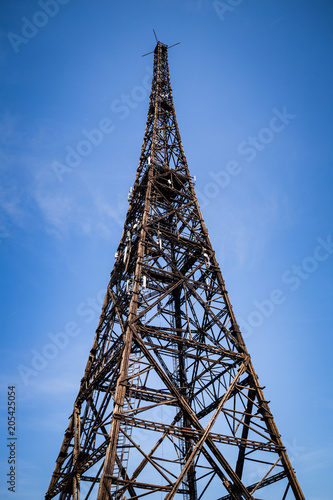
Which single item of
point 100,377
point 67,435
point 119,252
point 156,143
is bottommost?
point 67,435

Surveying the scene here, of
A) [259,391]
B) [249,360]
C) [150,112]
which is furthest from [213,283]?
[150,112]

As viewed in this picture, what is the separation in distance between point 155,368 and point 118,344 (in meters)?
3.88

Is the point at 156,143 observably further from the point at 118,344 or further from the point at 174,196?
the point at 118,344

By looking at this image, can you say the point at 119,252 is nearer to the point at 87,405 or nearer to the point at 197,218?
the point at 197,218

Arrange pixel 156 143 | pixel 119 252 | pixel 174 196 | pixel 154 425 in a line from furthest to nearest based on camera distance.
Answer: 1. pixel 156 143
2. pixel 174 196
3. pixel 119 252
4. pixel 154 425

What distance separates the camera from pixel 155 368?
12.1 m

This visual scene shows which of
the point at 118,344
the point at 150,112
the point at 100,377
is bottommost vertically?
the point at 100,377

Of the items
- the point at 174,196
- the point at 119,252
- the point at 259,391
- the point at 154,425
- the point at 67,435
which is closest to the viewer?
the point at 154,425

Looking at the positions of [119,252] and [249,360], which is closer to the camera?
[249,360]

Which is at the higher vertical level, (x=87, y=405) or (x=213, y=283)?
(x=213, y=283)

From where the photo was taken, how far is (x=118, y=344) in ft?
51.0

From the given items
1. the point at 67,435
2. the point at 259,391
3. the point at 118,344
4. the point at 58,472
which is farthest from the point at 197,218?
the point at 58,472

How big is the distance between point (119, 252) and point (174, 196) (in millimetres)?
5619

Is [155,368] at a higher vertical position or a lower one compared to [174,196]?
lower
